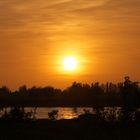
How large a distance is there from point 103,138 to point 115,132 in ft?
7.60

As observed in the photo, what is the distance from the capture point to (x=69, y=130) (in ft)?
88.5

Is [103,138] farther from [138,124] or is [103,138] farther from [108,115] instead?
[108,115]

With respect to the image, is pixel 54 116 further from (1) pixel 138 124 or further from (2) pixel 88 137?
(2) pixel 88 137

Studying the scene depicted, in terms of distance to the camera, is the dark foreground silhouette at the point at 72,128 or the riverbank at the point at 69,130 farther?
the dark foreground silhouette at the point at 72,128

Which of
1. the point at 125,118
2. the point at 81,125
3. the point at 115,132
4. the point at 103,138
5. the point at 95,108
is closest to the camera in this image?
the point at 103,138

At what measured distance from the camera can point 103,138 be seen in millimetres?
24547

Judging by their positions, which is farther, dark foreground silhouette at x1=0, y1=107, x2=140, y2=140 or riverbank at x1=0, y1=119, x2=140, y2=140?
dark foreground silhouette at x1=0, y1=107, x2=140, y2=140

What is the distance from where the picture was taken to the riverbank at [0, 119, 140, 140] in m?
24.7

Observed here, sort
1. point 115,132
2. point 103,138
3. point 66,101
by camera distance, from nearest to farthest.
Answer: point 103,138 → point 115,132 → point 66,101

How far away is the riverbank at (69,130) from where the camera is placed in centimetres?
2469

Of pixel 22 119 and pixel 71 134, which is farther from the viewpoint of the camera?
pixel 22 119

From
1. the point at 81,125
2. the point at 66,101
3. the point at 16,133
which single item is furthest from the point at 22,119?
the point at 66,101

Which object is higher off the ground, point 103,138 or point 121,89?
point 121,89

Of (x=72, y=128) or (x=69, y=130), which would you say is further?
(x=72, y=128)
